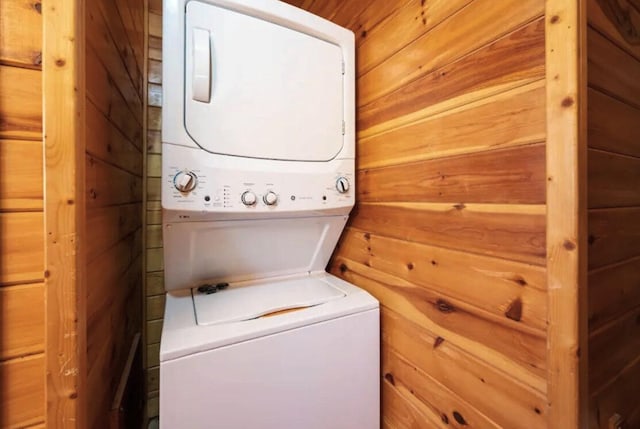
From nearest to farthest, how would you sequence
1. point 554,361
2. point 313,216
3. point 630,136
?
1. point 554,361
2. point 630,136
3. point 313,216

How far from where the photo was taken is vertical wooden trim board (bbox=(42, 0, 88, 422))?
0.54m

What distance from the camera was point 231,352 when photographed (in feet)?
2.74

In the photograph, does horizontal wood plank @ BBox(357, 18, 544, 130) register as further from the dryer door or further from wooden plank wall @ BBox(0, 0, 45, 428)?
wooden plank wall @ BBox(0, 0, 45, 428)

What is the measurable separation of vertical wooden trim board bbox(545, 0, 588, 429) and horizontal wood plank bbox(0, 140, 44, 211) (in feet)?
3.81

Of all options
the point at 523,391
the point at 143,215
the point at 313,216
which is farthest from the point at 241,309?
the point at 143,215

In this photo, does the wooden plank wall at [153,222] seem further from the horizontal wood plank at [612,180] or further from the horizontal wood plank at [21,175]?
the horizontal wood plank at [612,180]

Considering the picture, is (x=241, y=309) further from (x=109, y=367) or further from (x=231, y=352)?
(x=109, y=367)

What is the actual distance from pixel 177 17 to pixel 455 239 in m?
1.20

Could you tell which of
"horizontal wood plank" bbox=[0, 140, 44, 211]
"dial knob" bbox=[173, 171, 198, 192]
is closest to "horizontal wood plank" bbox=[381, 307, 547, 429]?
"dial knob" bbox=[173, 171, 198, 192]

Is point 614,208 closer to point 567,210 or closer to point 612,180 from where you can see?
point 612,180

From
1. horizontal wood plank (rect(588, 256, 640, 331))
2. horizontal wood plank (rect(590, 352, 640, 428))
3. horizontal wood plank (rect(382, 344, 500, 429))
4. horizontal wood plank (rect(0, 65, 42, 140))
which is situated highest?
horizontal wood plank (rect(0, 65, 42, 140))

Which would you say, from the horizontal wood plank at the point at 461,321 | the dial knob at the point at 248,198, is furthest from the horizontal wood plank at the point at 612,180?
the dial knob at the point at 248,198

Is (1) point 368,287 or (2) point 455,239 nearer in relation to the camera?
(2) point 455,239

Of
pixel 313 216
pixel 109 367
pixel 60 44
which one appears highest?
pixel 60 44
